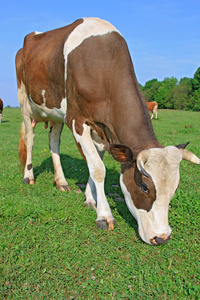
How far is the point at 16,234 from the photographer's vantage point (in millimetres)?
3725

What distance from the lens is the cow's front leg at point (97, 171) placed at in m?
4.10

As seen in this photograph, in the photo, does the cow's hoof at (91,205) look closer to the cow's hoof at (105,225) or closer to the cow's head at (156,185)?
the cow's hoof at (105,225)

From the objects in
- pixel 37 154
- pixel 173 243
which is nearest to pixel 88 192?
pixel 173 243

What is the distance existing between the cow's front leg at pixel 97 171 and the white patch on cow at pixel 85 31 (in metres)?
1.22

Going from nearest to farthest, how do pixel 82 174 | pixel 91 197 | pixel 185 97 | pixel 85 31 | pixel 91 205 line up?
1. pixel 85 31
2. pixel 91 205
3. pixel 91 197
4. pixel 82 174
5. pixel 185 97

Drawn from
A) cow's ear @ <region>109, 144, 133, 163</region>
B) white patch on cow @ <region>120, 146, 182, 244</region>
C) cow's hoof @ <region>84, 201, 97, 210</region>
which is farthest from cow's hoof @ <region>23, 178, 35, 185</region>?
white patch on cow @ <region>120, 146, 182, 244</region>

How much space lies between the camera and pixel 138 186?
3627mm

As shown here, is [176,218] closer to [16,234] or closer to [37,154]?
[16,234]

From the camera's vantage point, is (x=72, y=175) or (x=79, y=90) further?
(x=72, y=175)

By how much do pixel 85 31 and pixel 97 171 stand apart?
214 centimetres

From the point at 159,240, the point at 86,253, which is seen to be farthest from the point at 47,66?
the point at 159,240

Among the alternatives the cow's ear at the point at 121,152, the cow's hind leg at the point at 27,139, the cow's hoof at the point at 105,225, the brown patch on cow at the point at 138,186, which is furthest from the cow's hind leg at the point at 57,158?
the cow's ear at the point at 121,152

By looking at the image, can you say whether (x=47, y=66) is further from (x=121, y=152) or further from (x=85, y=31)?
(x=121, y=152)

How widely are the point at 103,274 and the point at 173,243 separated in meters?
1.02
